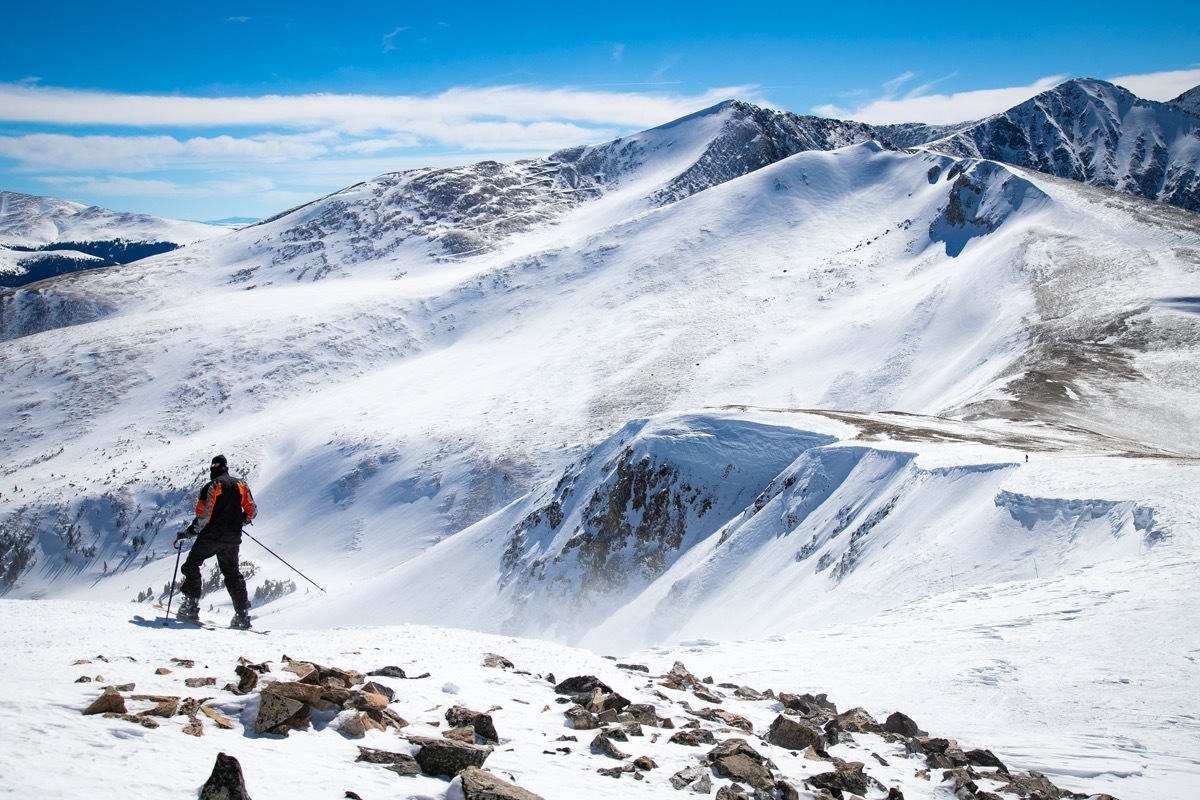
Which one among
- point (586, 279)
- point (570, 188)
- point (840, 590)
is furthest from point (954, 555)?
point (570, 188)

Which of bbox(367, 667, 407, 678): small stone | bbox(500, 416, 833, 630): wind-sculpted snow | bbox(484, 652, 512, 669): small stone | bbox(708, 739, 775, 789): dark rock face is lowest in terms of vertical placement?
bbox(500, 416, 833, 630): wind-sculpted snow

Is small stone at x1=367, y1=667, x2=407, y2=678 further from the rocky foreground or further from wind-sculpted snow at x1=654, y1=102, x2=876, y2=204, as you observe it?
wind-sculpted snow at x1=654, y1=102, x2=876, y2=204

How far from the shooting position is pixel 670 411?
48406 mm

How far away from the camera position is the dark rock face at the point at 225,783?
17.9 feet

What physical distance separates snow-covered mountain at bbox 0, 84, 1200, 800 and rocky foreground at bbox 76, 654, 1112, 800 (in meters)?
2.53

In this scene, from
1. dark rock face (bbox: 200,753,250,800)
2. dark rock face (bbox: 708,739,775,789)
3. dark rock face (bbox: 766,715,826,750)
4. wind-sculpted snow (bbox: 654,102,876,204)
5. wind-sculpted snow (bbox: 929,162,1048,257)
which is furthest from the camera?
wind-sculpted snow (bbox: 654,102,876,204)

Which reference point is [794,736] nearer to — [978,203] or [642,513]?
[642,513]

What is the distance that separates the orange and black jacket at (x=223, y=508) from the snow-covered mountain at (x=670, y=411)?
970 centimetres

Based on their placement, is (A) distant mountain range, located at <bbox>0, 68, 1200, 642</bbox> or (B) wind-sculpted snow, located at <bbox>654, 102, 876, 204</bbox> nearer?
(A) distant mountain range, located at <bbox>0, 68, 1200, 642</bbox>

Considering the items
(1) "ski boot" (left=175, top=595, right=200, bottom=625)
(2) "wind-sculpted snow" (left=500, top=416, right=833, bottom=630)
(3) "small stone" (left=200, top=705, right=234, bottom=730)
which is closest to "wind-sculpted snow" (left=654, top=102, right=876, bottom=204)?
(2) "wind-sculpted snow" (left=500, top=416, right=833, bottom=630)

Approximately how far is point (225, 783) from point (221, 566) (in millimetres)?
8404

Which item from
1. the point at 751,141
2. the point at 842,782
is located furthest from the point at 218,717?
the point at 751,141

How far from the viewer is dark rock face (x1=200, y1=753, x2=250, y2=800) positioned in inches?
215

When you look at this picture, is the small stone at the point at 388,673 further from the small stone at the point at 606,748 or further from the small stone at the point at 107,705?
the small stone at the point at 107,705
